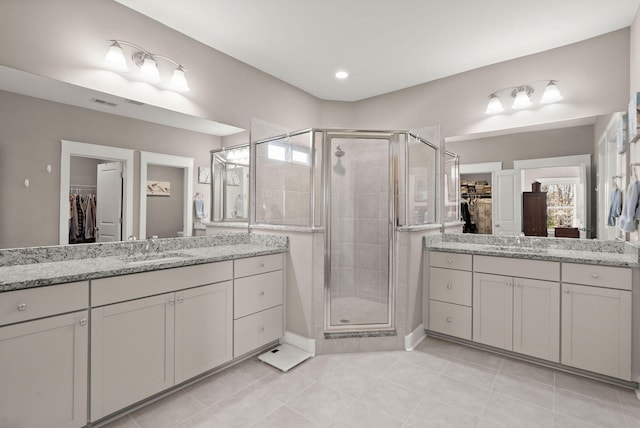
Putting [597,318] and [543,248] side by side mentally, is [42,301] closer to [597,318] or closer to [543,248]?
[597,318]

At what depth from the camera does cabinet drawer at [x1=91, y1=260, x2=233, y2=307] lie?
1594 millimetres

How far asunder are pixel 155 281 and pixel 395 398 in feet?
5.36

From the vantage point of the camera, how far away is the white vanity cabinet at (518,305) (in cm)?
226

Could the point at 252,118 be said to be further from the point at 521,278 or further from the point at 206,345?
the point at 521,278

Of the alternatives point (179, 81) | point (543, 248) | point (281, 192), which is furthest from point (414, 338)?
point (179, 81)

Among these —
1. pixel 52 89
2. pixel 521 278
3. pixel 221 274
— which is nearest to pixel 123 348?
pixel 221 274

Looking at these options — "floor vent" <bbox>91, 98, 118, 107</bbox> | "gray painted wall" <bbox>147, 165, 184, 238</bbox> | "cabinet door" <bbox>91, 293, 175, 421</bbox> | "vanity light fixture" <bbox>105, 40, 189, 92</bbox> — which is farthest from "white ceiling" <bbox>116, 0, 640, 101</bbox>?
"cabinet door" <bbox>91, 293, 175, 421</bbox>

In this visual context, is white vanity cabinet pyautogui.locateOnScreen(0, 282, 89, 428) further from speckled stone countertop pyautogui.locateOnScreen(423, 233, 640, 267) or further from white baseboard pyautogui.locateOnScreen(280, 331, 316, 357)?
speckled stone countertop pyautogui.locateOnScreen(423, 233, 640, 267)

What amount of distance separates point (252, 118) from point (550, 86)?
8.77 feet

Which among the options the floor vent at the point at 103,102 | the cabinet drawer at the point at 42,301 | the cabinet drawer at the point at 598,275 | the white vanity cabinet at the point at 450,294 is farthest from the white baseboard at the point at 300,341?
the floor vent at the point at 103,102

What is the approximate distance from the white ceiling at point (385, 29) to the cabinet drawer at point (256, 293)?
6.43ft

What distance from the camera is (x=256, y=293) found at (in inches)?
95.7

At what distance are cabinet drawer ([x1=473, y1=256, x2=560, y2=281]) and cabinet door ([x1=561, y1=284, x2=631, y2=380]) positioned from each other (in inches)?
5.0

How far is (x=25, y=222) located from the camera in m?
1.78
